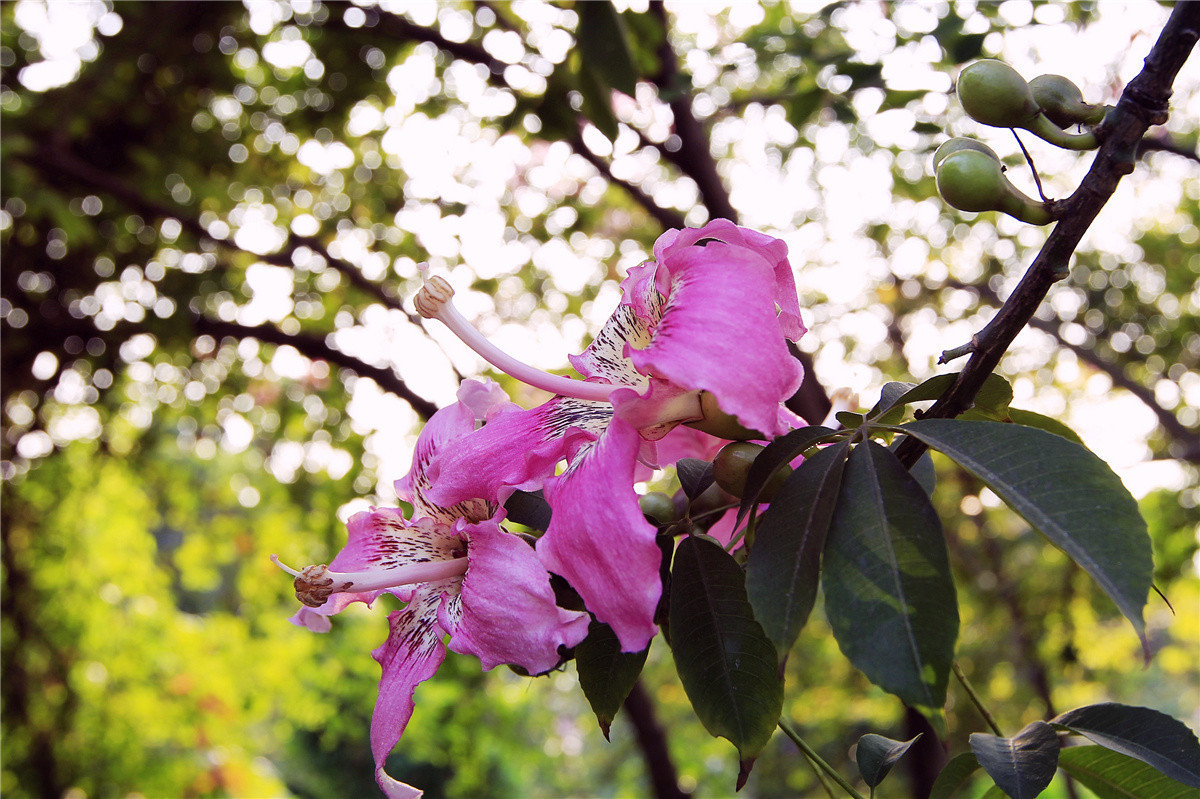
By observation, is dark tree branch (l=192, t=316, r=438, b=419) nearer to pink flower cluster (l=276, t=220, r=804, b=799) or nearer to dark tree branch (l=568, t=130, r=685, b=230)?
dark tree branch (l=568, t=130, r=685, b=230)

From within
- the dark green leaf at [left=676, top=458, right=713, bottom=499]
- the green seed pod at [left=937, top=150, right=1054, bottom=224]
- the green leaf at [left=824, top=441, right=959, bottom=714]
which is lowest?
the dark green leaf at [left=676, top=458, right=713, bottom=499]

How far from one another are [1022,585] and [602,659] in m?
3.04

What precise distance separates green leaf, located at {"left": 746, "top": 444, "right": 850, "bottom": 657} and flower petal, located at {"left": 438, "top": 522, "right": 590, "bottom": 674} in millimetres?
87

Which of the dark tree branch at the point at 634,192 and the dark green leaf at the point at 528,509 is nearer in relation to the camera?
the dark green leaf at the point at 528,509

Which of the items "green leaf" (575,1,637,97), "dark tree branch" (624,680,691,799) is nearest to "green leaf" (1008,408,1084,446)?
"green leaf" (575,1,637,97)

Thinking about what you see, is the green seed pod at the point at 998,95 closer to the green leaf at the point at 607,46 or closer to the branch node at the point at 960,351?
the branch node at the point at 960,351

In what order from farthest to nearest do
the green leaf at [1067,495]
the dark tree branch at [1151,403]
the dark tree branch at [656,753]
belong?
the dark tree branch at [656,753]
the dark tree branch at [1151,403]
the green leaf at [1067,495]

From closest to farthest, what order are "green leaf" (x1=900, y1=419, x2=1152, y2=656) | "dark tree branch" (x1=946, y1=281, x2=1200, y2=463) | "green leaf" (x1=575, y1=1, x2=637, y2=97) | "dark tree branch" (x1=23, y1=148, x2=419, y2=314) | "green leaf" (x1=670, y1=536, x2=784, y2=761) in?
1. "green leaf" (x1=900, y1=419, x2=1152, y2=656)
2. "green leaf" (x1=670, y1=536, x2=784, y2=761)
3. "green leaf" (x1=575, y1=1, x2=637, y2=97)
4. "dark tree branch" (x1=23, y1=148, x2=419, y2=314)
5. "dark tree branch" (x1=946, y1=281, x2=1200, y2=463)

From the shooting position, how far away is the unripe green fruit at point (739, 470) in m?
0.42

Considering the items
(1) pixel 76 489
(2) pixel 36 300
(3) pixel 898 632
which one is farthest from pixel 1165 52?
(1) pixel 76 489

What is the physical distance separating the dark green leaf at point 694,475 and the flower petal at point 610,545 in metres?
0.08

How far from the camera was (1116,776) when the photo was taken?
47cm

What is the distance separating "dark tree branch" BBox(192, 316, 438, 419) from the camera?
2268mm

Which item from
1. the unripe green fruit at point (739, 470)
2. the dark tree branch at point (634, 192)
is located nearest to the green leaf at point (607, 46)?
the unripe green fruit at point (739, 470)
